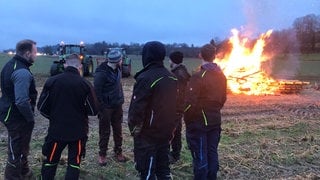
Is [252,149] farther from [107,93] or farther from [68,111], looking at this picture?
[68,111]

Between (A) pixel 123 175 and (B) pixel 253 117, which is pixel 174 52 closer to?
(A) pixel 123 175

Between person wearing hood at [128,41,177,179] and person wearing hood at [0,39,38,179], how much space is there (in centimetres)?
152

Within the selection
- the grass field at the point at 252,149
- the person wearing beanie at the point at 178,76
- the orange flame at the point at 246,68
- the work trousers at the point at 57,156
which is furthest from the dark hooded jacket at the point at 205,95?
the orange flame at the point at 246,68

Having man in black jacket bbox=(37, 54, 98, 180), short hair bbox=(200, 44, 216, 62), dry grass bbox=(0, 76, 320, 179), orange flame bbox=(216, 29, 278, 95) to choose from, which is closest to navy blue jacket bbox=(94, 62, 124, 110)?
dry grass bbox=(0, 76, 320, 179)

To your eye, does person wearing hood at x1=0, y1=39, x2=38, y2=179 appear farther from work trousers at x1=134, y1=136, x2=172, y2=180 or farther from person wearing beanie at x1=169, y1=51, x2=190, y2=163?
person wearing beanie at x1=169, y1=51, x2=190, y2=163

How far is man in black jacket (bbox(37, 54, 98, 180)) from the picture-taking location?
19.6 feet

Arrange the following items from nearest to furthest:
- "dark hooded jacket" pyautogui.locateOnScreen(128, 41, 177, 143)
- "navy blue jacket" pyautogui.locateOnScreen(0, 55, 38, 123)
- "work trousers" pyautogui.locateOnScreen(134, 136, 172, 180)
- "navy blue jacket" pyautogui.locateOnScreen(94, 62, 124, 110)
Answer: "dark hooded jacket" pyautogui.locateOnScreen(128, 41, 177, 143)
"work trousers" pyautogui.locateOnScreen(134, 136, 172, 180)
"navy blue jacket" pyautogui.locateOnScreen(0, 55, 38, 123)
"navy blue jacket" pyautogui.locateOnScreen(94, 62, 124, 110)

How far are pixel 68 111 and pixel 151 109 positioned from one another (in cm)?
104

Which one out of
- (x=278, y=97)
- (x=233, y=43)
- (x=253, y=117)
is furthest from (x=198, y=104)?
(x=233, y=43)

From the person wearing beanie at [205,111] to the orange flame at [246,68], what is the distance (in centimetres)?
1363

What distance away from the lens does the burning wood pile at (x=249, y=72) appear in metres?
20.4

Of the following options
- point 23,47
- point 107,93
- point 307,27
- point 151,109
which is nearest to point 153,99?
point 151,109

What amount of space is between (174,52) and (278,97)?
1213cm

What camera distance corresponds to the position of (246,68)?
21344 mm
